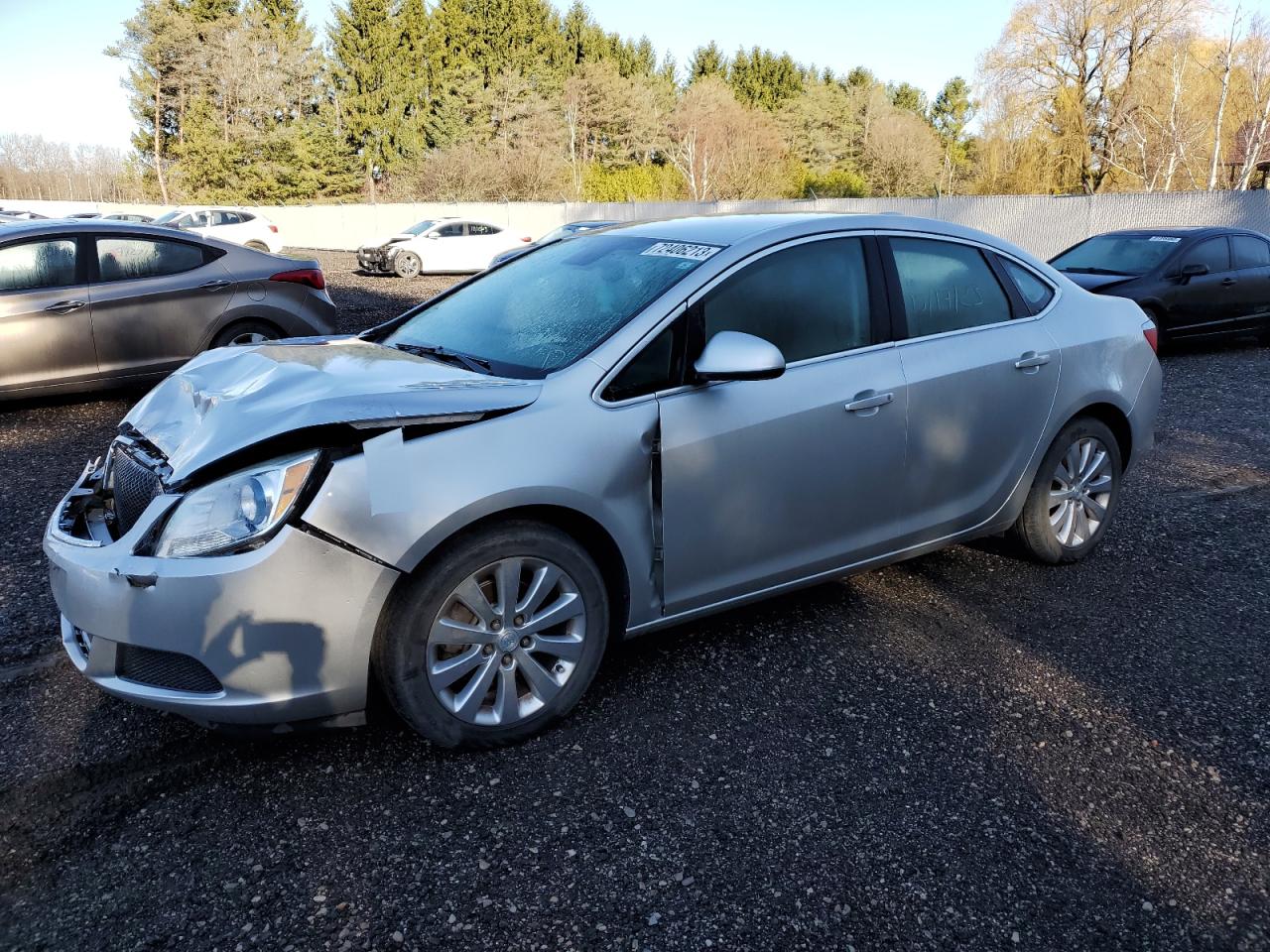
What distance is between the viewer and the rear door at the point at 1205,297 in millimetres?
11367

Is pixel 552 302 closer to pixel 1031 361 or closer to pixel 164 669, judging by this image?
pixel 164 669

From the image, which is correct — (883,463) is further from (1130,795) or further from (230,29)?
(230,29)

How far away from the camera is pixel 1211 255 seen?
11.7m

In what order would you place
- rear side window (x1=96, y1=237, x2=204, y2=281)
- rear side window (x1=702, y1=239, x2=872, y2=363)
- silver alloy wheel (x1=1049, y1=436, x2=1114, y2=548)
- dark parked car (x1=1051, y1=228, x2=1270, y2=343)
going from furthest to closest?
dark parked car (x1=1051, y1=228, x2=1270, y2=343), rear side window (x1=96, y1=237, x2=204, y2=281), silver alloy wheel (x1=1049, y1=436, x2=1114, y2=548), rear side window (x1=702, y1=239, x2=872, y2=363)

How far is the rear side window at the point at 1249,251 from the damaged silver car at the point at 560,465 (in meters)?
8.96

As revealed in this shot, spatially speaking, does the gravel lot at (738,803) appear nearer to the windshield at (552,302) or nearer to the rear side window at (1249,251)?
the windshield at (552,302)

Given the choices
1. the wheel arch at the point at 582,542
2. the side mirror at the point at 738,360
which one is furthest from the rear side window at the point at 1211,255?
the wheel arch at the point at 582,542

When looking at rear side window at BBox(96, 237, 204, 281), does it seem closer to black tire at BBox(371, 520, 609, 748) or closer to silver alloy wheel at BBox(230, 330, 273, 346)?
silver alloy wheel at BBox(230, 330, 273, 346)

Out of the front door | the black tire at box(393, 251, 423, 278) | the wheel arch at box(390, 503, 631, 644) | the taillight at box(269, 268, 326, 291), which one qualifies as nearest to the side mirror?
the front door

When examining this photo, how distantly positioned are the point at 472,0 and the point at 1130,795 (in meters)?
73.4

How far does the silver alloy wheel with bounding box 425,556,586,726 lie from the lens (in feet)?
9.94

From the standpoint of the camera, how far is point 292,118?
62.9 meters

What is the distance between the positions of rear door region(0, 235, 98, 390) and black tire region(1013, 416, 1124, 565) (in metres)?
6.68

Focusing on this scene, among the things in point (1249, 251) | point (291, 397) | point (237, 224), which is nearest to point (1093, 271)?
point (1249, 251)
